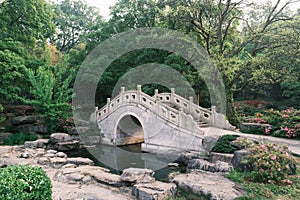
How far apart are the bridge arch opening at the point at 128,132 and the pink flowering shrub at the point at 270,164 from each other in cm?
908

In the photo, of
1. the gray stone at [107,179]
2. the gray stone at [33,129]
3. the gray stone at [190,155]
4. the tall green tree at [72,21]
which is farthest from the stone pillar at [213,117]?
the tall green tree at [72,21]

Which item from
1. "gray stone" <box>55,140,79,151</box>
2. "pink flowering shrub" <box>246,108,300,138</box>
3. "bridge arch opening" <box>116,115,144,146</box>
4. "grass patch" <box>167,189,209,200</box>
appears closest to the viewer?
"grass patch" <box>167,189,209,200</box>

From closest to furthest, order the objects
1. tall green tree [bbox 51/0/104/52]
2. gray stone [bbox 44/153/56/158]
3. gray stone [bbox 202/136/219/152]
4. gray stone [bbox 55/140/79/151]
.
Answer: gray stone [bbox 202/136/219/152], gray stone [bbox 44/153/56/158], gray stone [bbox 55/140/79/151], tall green tree [bbox 51/0/104/52]

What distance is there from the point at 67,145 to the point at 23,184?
9.38 metres

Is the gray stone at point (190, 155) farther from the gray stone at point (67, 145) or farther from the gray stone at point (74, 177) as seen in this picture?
the gray stone at point (67, 145)

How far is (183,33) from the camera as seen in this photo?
533 inches

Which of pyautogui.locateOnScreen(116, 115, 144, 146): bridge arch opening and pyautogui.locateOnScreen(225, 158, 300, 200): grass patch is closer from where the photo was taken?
pyautogui.locateOnScreen(225, 158, 300, 200): grass patch

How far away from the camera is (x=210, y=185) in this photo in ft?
17.2

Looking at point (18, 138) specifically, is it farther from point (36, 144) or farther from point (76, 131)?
point (76, 131)

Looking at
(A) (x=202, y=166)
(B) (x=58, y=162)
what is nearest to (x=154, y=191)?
(A) (x=202, y=166)

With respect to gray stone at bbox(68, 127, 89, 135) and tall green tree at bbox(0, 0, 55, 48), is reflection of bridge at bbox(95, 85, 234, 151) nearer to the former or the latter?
gray stone at bbox(68, 127, 89, 135)

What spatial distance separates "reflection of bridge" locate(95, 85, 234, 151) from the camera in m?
10.3

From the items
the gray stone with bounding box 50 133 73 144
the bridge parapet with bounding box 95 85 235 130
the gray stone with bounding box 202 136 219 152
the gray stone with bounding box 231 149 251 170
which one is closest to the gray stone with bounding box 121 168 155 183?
the gray stone with bounding box 231 149 251 170

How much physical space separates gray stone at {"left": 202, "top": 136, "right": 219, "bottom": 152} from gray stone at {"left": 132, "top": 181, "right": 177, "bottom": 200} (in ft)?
12.0
